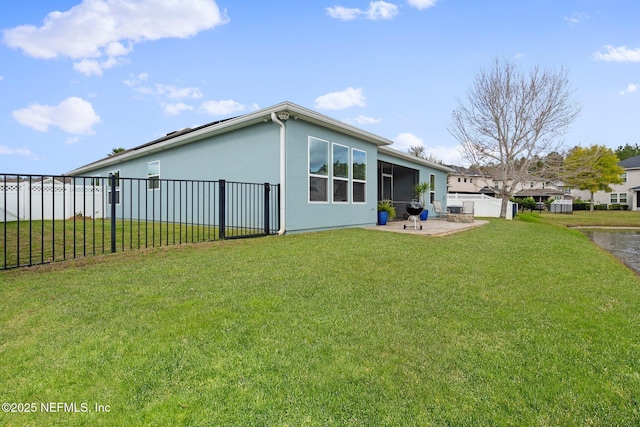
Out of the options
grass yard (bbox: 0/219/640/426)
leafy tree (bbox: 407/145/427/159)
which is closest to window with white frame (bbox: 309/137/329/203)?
grass yard (bbox: 0/219/640/426)

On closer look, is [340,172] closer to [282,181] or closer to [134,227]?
[282,181]

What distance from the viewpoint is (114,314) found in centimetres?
270

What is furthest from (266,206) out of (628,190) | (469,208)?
(628,190)

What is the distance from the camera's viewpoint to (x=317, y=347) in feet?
7.09

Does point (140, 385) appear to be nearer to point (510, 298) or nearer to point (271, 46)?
point (510, 298)

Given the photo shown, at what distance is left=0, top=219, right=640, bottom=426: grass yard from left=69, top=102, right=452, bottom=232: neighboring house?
4128 mm

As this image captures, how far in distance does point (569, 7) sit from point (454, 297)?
37.8 ft

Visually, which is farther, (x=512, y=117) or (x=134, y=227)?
(x=512, y=117)

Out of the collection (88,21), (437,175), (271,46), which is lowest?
(437,175)

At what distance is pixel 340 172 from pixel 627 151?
6812 centimetres

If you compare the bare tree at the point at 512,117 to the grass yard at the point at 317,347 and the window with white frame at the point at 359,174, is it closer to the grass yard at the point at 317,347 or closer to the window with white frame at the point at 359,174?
the window with white frame at the point at 359,174

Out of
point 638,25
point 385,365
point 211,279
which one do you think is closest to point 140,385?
point 385,365

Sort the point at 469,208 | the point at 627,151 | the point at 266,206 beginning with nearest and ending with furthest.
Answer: the point at 266,206, the point at 469,208, the point at 627,151

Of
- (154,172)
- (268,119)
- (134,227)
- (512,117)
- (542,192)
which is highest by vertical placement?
(512,117)
